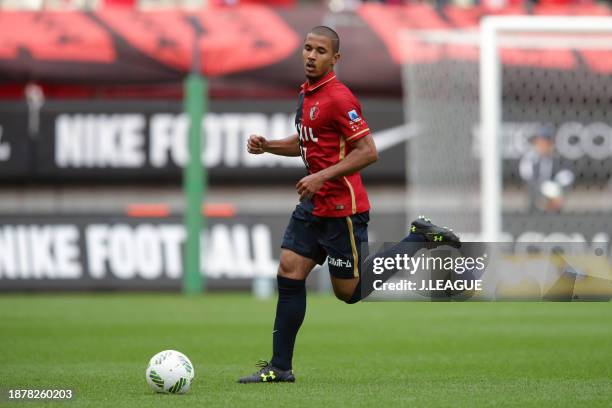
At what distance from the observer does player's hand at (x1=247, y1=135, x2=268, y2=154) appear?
822cm

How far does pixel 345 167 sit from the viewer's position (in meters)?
7.71

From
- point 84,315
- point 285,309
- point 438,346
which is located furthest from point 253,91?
point 285,309

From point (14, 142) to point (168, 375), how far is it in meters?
14.1

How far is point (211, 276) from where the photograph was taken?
19.3 meters

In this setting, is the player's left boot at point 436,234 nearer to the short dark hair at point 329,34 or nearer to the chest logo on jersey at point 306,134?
the chest logo on jersey at point 306,134

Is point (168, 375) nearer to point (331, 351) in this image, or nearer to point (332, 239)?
point (332, 239)

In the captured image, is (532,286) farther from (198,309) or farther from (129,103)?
(129,103)

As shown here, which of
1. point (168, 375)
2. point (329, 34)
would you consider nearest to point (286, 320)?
point (168, 375)

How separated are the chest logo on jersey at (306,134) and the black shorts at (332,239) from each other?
45cm

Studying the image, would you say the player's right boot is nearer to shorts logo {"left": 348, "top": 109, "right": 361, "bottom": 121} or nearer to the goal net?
shorts logo {"left": 348, "top": 109, "right": 361, "bottom": 121}

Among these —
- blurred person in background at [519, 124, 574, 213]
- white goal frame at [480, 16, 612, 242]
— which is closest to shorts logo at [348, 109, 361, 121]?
white goal frame at [480, 16, 612, 242]

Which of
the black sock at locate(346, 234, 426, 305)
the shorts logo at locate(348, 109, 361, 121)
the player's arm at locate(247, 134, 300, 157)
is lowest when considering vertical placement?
the black sock at locate(346, 234, 426, 305)

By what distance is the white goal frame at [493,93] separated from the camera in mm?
14375

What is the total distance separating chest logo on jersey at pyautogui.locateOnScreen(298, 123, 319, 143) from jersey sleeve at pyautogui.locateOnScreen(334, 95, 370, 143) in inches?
8.1
